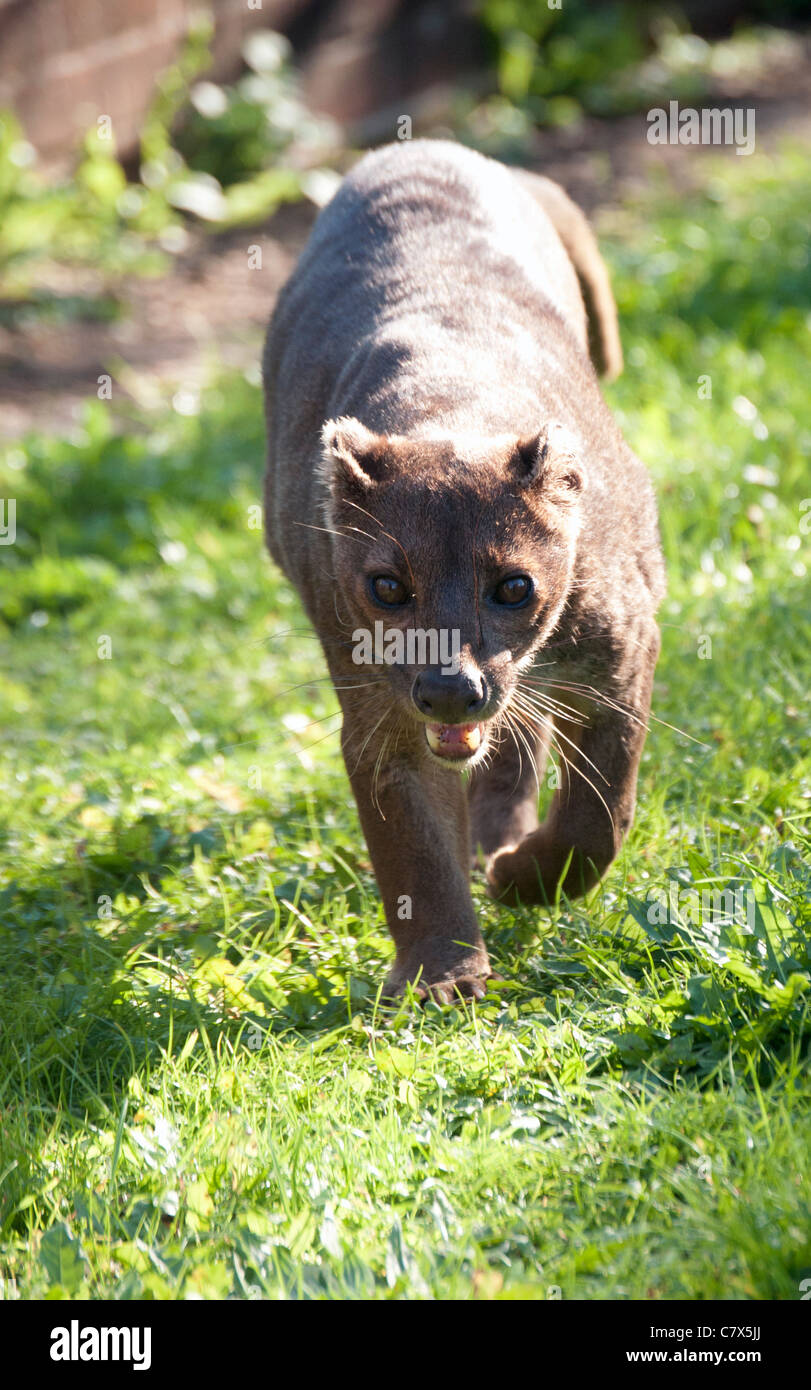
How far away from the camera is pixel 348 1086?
3.44 metres

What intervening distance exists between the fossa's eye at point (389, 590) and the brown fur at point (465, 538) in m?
0.02

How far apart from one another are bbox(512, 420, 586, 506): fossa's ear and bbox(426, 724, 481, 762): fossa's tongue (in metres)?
0.60

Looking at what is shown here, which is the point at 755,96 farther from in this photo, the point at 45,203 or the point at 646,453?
the point at 646,453

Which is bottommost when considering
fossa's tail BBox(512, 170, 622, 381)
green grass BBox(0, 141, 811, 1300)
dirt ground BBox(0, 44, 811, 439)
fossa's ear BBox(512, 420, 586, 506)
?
green grass BBox(0, 141, 811, 1300)

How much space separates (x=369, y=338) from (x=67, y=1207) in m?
2.53

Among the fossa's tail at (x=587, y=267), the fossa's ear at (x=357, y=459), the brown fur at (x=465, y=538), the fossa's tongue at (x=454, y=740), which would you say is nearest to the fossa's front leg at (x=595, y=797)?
the brown fur at (x=465, y=538)

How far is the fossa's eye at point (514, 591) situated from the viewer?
3648 mm

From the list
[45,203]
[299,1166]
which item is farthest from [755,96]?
[299,1166]

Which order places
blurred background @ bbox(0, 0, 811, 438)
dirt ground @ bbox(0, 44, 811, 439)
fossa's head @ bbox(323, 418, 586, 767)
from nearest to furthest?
fossa's head @ bbox(323, 418, 586, 767)
dirt ground @ bbox(0, 44, 811, 439)
blurred background @ bbox(0, 0, 811, 438)

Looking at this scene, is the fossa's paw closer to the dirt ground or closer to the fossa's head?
the fossa's head

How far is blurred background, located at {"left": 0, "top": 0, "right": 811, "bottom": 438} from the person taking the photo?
10352mm

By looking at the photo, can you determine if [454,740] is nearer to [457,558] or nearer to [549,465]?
[457,558]

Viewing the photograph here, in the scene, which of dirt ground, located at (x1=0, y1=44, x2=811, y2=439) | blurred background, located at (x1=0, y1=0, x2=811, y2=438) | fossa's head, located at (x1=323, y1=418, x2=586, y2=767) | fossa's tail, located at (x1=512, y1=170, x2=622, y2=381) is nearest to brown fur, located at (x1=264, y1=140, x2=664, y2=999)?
fossa's head, located at (x1=323, y1=418, x2=586, y2=767)

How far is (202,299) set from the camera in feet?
35.6
